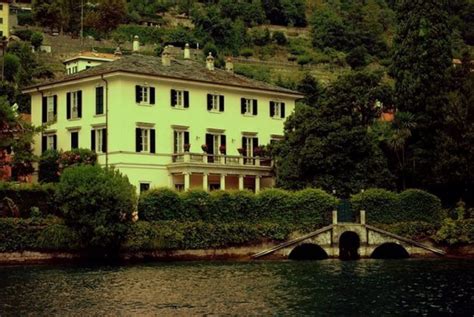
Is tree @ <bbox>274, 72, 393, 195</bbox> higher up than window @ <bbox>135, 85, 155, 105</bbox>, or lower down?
lower down

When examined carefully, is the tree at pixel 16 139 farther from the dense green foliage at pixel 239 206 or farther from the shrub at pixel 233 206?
the shrub at pixel 233 206

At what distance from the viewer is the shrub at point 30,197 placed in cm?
6353

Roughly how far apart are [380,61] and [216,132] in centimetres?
8892

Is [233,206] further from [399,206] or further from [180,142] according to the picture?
[399,206]

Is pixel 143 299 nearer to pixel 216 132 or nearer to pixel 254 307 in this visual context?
pixel 254 307

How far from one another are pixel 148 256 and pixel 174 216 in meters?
3.40

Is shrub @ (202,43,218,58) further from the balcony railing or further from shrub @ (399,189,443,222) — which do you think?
shrub @ (399,189,443,222)

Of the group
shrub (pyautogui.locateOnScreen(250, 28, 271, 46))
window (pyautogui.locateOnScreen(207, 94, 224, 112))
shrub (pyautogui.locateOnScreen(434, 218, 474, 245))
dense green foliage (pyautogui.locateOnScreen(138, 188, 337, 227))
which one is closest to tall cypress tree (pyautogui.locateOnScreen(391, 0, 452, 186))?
shrub (pyautogui.locateOnScreen(434, 218, 474, 245))

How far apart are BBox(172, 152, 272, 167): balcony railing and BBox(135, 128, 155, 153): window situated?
6.38 ft

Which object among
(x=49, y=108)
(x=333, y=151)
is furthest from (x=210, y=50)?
(x=333, y=151)

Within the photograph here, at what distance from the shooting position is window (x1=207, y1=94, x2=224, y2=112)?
254ft

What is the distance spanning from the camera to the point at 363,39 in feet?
559

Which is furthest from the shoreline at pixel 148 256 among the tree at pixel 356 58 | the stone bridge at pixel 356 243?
the tree at pixel 356 58

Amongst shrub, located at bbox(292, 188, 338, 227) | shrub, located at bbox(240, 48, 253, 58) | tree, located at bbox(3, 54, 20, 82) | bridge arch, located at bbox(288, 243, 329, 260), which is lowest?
bridge arch, located at bbox(288, 243, 329, 260)
